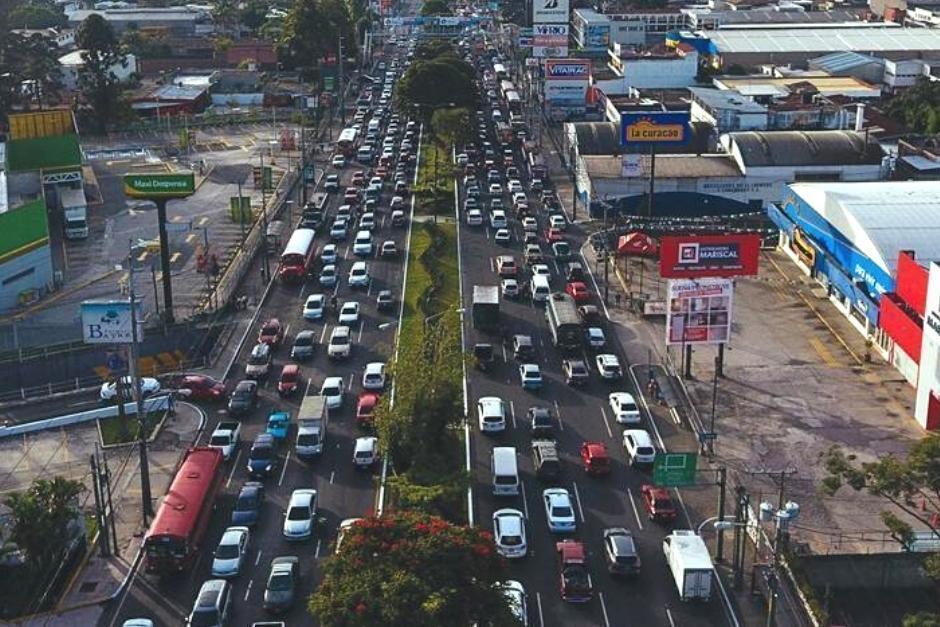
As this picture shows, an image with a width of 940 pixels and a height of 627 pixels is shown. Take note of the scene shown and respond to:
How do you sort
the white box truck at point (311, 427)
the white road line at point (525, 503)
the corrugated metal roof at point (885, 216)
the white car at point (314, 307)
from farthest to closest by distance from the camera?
1. the white car at point (314, 307)
2. the corrugated metal roof at point (885, 216)
3. the white box truck at point (311, 427)
4. the white road line at point (525, 503)

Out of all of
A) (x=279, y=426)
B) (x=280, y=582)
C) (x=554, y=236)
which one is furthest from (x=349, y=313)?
(x=280, y=582)

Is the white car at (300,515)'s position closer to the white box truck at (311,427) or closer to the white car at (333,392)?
the white box truck at (311,427)

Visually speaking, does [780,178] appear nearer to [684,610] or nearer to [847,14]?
[684,610]

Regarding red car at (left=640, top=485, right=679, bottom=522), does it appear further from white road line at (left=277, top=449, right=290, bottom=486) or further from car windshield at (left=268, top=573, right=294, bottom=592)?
white road line at (left=277, top=449, right=290, bottom=486)

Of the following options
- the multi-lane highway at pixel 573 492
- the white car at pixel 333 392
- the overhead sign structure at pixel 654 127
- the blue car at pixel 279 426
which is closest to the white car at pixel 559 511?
the multi-lane highway at pixel 573 492

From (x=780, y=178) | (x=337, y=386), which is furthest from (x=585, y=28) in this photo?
(x=337, y=386)

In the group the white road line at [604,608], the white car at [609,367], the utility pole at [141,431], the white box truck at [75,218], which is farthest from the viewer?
the white box truck at [75,218]

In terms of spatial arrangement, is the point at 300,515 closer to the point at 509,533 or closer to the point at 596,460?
the point at 509,533

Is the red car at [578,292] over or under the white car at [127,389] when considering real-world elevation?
over
